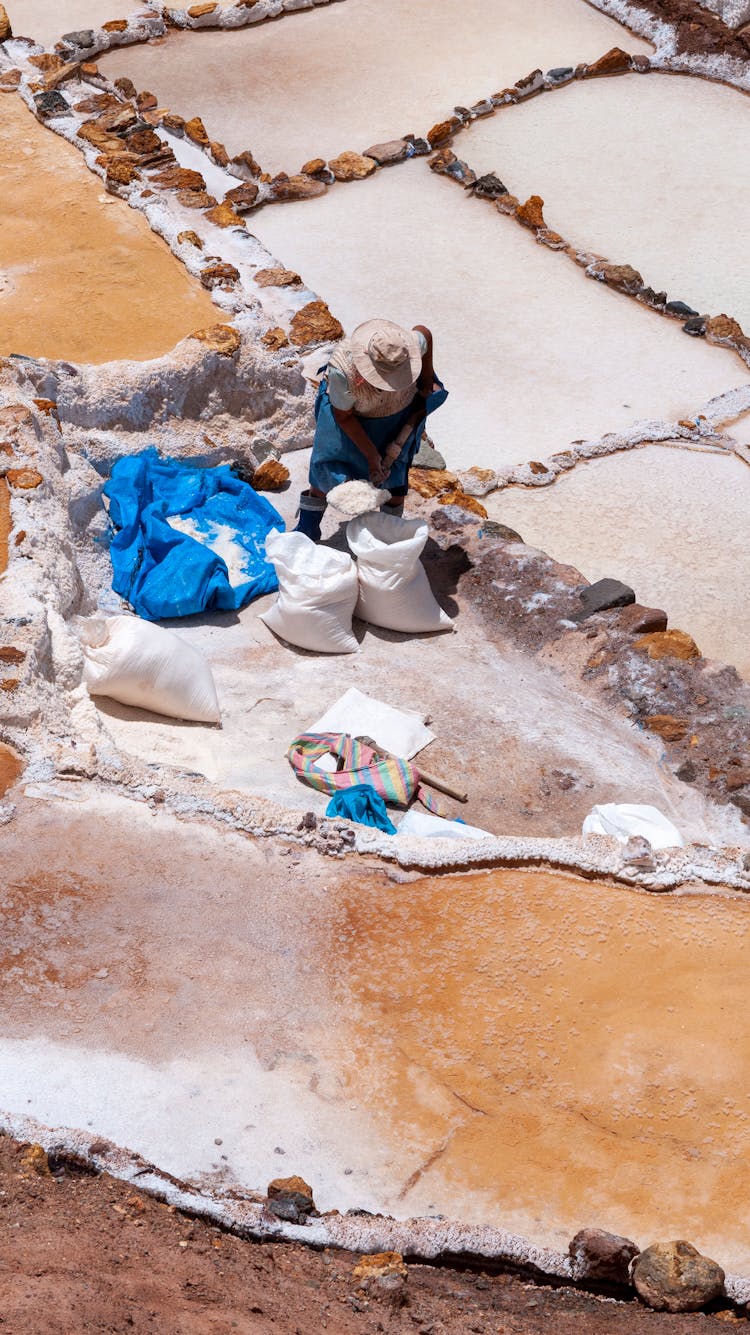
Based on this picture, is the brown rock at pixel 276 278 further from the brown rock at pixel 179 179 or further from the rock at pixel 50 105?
the rock at pixel 50 105

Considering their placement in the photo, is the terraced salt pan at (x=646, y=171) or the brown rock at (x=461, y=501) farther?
the terraced salt pan at (x=646, y=171)

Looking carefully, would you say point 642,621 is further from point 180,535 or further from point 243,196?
point 243,196

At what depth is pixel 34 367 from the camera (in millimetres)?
6602

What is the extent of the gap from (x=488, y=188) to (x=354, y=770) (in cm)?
643

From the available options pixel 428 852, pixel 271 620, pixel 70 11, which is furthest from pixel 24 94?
pixel 428 852

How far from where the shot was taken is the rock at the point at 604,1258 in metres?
3.72

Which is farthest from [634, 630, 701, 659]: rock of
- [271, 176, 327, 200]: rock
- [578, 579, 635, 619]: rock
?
[271, 176, 327, 200]: rock

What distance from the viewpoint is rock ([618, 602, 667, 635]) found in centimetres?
610

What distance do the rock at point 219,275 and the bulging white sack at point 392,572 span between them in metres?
2.36

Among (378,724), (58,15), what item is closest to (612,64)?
(58,15)

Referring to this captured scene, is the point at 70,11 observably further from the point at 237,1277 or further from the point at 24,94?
the point at 237,1277

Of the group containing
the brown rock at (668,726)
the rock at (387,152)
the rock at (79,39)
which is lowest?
the brown rock at (668,726)

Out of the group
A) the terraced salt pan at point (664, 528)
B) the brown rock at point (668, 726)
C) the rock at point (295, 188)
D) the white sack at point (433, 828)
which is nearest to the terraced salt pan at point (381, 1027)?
the white sack at point (433, 828)

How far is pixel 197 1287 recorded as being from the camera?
3.37 metres
